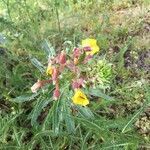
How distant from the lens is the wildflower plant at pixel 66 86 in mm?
2393

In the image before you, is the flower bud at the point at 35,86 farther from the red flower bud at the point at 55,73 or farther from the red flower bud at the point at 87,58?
the red flower bud at the point at 87,58

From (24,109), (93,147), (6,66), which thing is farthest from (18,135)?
(6,66)

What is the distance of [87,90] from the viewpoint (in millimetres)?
2648

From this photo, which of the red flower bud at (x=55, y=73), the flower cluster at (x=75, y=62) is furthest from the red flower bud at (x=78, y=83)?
the red flower bud at (x=55, y=73)

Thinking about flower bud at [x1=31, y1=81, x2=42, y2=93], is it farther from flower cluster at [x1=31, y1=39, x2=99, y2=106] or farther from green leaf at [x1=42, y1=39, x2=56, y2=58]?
green leaf at [x1=42, y1=39, x2=56, y2=58]

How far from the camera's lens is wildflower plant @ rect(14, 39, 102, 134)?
239cm

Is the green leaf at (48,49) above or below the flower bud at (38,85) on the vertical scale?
above

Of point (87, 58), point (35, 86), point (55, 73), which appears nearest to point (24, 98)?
point (35, 86)

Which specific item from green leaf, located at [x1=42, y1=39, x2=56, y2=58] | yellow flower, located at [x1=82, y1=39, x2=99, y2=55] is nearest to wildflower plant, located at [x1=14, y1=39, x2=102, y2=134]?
yellow flower, located at [x1=82, y1=39, x2=99, y2=55]

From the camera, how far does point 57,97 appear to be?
2512mm

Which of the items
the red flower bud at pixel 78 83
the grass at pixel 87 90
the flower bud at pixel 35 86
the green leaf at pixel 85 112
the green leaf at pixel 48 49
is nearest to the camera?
the red flower bud at pixel 78 83

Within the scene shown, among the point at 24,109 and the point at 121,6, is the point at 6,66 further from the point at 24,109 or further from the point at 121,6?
the point at 121,6

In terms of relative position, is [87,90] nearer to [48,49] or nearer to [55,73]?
[55,73]

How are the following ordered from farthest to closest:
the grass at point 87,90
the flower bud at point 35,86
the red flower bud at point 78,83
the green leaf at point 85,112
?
the green leaf at point 85,112, the grass at point 87,90, the flower bud at point 35,86, the red flower bud at point 78,83
